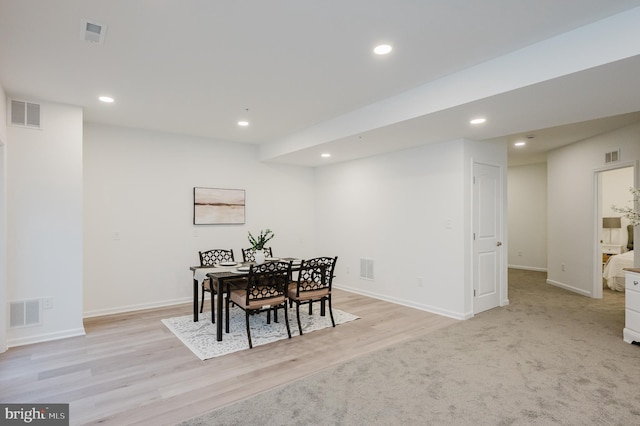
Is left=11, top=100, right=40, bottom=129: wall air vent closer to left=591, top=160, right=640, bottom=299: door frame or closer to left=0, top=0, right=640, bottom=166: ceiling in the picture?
left=0, top=0, right=640, bottom=166: ceiling

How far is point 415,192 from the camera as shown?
207 inches

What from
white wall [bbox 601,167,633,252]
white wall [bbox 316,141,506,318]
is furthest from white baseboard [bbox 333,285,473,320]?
white wall [bbox 601,167,633,252]

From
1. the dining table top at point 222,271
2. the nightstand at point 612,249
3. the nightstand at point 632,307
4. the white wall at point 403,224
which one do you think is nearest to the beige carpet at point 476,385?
the nightstand at point 632,307

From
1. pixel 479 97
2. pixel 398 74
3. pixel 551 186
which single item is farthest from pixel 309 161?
pixel 551 186

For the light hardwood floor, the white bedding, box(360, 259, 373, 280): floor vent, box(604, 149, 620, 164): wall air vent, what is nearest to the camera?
the light hardwood floor

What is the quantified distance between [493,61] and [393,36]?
1009mm

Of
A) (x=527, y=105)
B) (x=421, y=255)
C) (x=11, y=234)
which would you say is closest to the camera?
(x=527, y=105)

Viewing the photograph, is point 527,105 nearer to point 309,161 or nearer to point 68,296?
point 309,161

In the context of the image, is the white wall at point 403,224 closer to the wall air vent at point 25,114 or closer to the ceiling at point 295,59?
the ceiling at point 295,59

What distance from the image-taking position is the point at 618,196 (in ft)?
25.6

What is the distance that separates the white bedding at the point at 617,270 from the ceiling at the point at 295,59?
14.0 ft

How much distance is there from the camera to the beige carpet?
238cm

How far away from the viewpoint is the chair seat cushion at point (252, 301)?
3744 millimetres

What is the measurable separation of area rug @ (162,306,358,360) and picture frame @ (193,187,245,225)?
160cm
